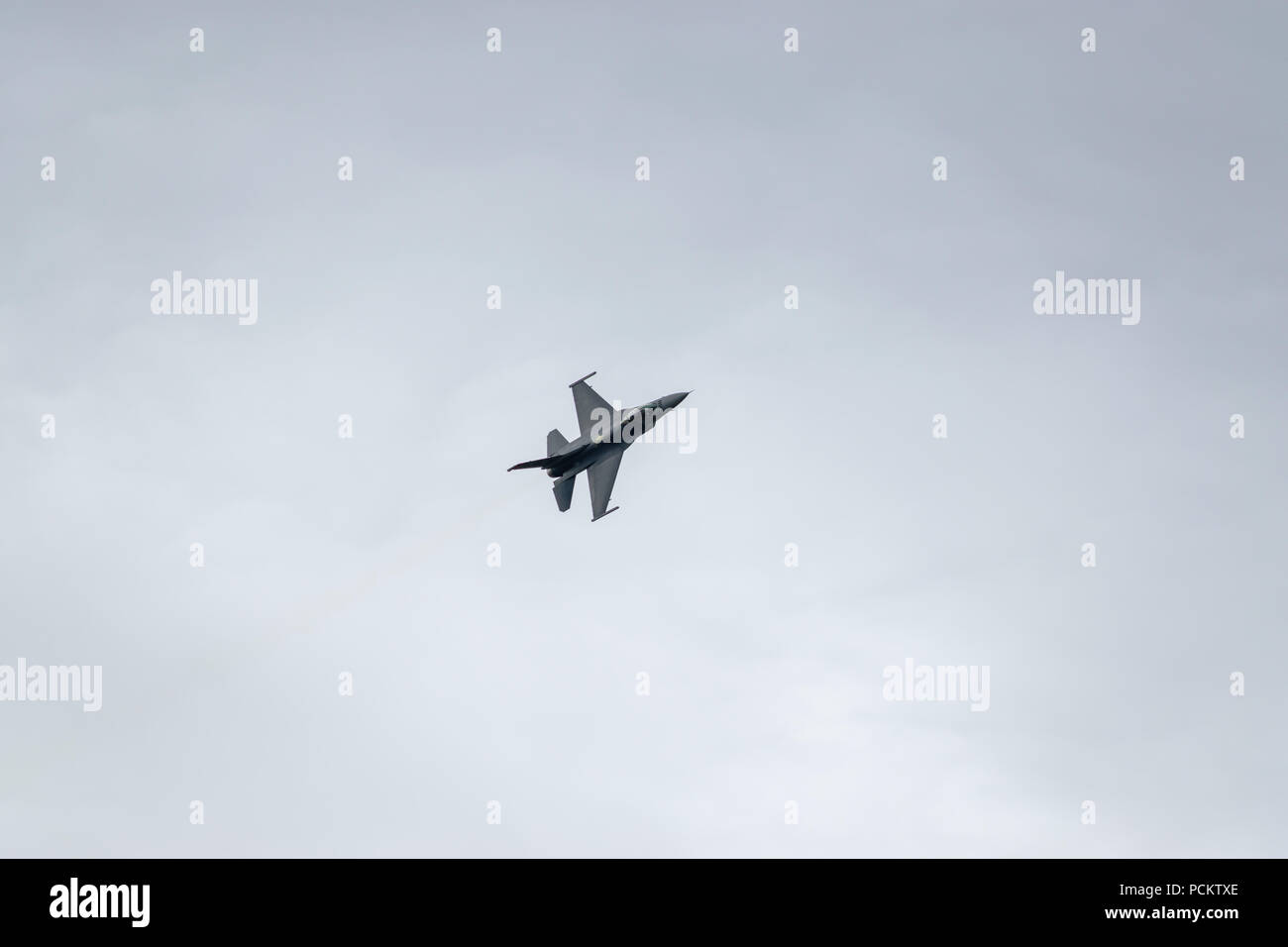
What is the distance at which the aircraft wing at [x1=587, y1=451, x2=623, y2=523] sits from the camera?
115 meters

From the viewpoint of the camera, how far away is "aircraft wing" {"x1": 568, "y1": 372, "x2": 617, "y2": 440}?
118m

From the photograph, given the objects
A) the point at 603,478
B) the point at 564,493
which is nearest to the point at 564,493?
the point at 564,493

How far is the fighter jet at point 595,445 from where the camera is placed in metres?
112

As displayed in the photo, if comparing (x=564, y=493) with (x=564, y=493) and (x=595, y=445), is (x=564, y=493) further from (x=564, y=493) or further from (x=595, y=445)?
(x=595, y=445)

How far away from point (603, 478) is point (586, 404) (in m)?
7.74

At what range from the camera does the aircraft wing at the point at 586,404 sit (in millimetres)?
117562

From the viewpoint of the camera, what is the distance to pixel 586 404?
119 m

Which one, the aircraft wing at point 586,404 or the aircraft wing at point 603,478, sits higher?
the aircraft wing at point 586,404

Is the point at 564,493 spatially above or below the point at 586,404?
below

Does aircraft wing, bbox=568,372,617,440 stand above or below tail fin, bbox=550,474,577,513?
above

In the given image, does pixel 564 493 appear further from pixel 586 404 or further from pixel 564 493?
pixel 586 404

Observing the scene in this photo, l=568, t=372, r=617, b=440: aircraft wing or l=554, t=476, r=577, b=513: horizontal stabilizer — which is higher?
l=568, t=372, r=617, b=440: aircraft wing
